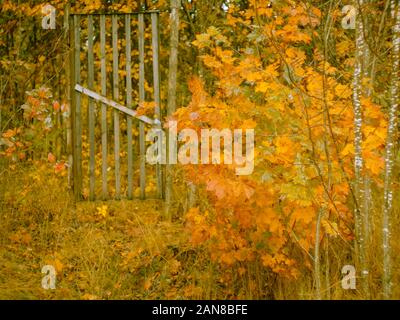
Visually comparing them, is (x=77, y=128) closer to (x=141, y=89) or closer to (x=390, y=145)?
(x=141, y=89)

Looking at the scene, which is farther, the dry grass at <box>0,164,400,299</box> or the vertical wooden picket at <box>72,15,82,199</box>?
the vertical wooden picket at <box>72,15,82,199</box>

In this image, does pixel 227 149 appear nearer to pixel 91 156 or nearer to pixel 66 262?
pixel 66 262

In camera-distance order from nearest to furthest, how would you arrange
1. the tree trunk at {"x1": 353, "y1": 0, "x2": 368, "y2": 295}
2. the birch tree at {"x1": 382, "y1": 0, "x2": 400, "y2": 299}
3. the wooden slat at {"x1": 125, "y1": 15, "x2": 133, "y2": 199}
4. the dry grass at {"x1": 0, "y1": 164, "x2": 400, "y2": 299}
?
the birch tree at {"x1": 382, "y1": 0, "x2": 400, "y2": 299}, the tree trunk at {"x1": 353, "y1": 0, "x2": 368, "y2": 295}, the dry grass at {"x1": 0, "y1": 164, "x2": 400, "y2": 299}, the wooden slat at {"x1": 125, "y1": 15, "x2": 133, "y2": 199}

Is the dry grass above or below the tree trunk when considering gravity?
below

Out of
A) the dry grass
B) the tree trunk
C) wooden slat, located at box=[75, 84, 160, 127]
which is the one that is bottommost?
the dry grass

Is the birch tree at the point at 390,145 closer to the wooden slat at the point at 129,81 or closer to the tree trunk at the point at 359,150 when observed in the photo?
the tree trunk at the point at 359,150

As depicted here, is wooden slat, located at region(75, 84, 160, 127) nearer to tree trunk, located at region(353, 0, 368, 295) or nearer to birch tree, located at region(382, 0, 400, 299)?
tree trunk, located at region(353, 0, 368, 295)

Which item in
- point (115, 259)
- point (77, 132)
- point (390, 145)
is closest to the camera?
point (390, 145)

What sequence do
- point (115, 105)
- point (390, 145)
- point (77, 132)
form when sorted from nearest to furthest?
point (390, 145) → point (115, 105) → point (77, 132)

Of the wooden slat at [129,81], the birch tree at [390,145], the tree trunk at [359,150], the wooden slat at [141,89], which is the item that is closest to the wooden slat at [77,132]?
the wooden slat at [129,81]

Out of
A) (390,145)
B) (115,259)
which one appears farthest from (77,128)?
(390,145)

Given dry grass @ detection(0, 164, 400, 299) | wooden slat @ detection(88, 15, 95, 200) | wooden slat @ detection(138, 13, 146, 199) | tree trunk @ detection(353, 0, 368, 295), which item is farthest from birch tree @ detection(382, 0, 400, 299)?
wooden slat @ detection(88, 15, 95, 200)

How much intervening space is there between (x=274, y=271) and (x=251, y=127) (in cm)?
113

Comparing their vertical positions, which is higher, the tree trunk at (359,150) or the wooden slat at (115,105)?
the wooden slat at (115,105)
